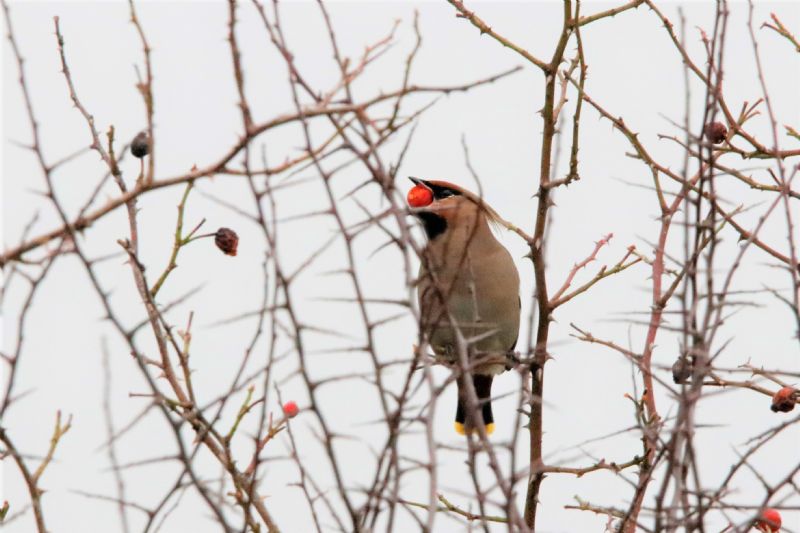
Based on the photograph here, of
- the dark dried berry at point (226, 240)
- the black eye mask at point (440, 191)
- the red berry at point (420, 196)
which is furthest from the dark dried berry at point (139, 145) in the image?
the black eye mask at point (440, 191)

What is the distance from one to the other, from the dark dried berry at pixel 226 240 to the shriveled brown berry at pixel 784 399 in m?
1.51

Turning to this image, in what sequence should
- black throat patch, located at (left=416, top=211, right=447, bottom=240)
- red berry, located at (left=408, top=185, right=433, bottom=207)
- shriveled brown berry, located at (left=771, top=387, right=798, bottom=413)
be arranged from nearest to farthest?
shriveled brown berry, located at (left=771, top=387, right=798, bottom=413) < red berry, located at (left=408, top=185, right=433, bottom=207) < black throat patch, located at (left=416, top=211, right=447, bottom=240)

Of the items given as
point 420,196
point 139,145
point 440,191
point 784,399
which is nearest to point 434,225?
point 440,191

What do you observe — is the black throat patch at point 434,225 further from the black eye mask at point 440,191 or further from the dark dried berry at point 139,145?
the dark dried berry at point 139,145

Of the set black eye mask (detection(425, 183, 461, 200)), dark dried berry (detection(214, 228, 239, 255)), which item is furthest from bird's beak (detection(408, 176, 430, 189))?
dark dried berry (detection(214, 228, 239, 255))

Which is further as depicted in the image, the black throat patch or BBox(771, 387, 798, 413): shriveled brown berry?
the black throat patch

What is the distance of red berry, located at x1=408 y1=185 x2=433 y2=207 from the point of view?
5.23 meters

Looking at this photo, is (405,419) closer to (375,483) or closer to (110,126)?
(375,483)

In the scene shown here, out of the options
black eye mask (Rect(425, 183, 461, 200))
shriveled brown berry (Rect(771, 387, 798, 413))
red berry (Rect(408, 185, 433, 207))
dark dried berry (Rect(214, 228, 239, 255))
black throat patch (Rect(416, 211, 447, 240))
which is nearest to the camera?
shriveled brown berry (Rect(771, 387, 798, 413))

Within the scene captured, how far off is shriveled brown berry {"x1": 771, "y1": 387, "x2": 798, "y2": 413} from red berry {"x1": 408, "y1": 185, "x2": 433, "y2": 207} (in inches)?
79.3

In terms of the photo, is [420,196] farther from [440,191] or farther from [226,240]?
[226,240]

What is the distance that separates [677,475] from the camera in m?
2.28

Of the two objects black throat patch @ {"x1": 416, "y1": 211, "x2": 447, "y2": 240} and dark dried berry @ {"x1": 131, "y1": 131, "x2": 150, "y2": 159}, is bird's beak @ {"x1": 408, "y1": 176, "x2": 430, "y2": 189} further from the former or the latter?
dark dried berry @ {"x1": 131, "y1": 131, "x2": 150, "y2": 159}

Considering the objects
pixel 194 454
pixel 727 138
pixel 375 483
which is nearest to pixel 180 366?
pixel 194 454
